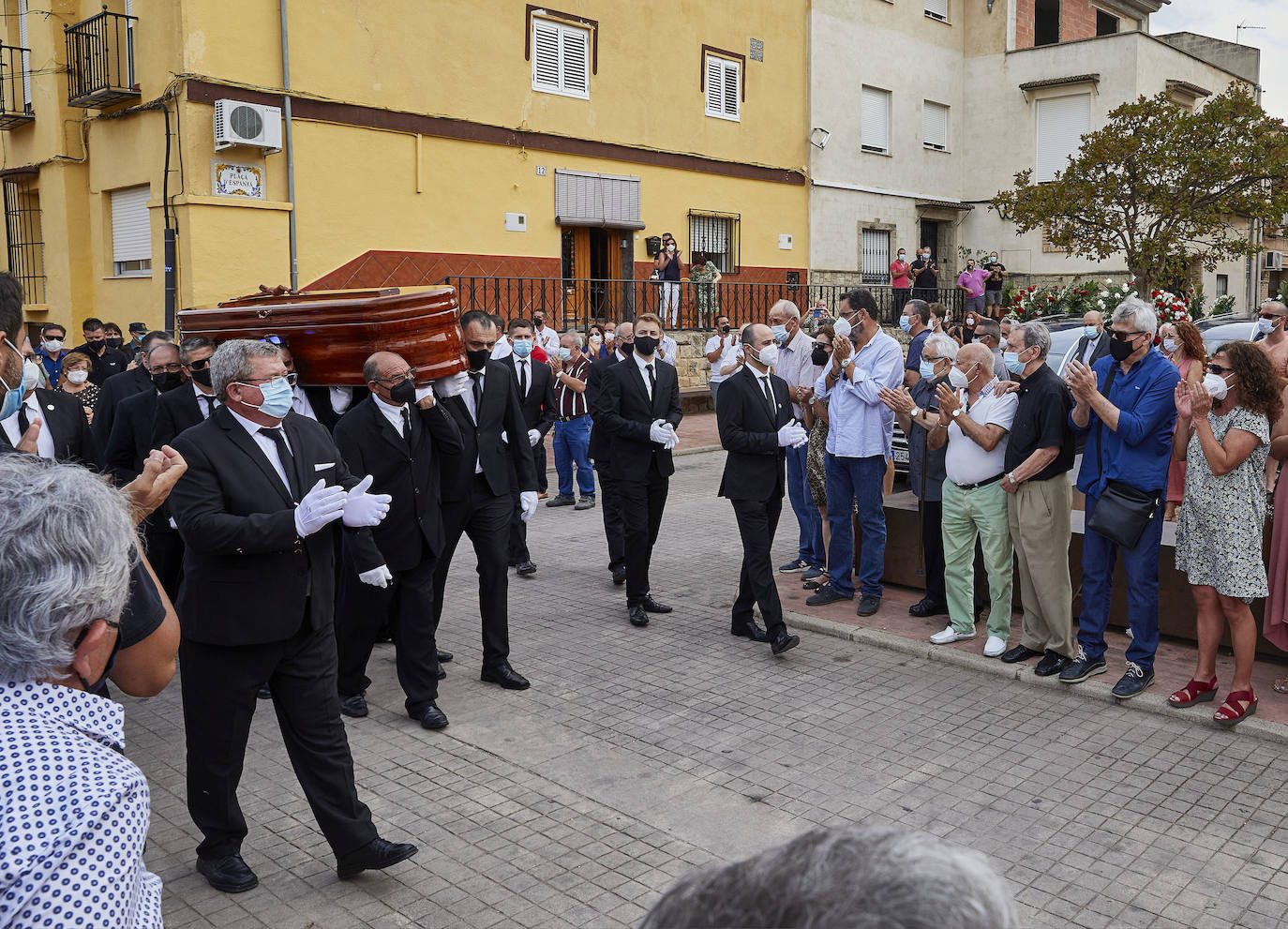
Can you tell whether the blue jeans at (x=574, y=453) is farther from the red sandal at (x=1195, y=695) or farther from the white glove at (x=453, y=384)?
the red sandal at (x=1195, y=695)

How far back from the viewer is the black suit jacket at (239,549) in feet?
13.2

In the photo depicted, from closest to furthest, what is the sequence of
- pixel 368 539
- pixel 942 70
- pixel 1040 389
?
1. pixel 368 539
2. pixel 1040 389
3. pixel 942 70

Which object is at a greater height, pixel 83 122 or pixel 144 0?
pixel 144 0

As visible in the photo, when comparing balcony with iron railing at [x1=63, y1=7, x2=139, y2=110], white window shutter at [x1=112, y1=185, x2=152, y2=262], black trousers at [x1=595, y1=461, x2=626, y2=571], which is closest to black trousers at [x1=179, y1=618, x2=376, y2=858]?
black trousers at [x1=595, y1=461, x2=626, y2=571]

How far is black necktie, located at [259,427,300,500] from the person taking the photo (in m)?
4.31

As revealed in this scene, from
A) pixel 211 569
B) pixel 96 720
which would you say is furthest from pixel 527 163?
pixel 96 720

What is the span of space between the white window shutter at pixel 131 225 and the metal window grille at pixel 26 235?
7.49 feet

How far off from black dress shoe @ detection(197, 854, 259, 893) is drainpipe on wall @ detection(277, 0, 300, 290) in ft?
44.0

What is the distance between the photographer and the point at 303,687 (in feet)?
13.6

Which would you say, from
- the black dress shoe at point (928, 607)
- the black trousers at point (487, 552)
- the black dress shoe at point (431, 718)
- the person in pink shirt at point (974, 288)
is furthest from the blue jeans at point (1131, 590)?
the person in pink shirt at point (974, 288)

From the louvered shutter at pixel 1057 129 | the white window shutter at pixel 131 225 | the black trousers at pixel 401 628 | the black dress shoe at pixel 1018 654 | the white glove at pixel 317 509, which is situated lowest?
the black dress shoe at pixel 1018 654

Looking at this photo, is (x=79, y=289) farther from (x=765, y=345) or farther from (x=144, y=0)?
(x=765, y=345)

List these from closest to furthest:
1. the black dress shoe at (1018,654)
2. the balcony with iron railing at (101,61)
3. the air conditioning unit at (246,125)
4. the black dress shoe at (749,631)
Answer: the black dress shoe at (1018,654) < the black dress shoe at (749,631) < the air conditioning unit at (246,125) < the balcony with iron railing at (101,61)

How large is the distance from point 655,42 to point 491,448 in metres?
17.5
